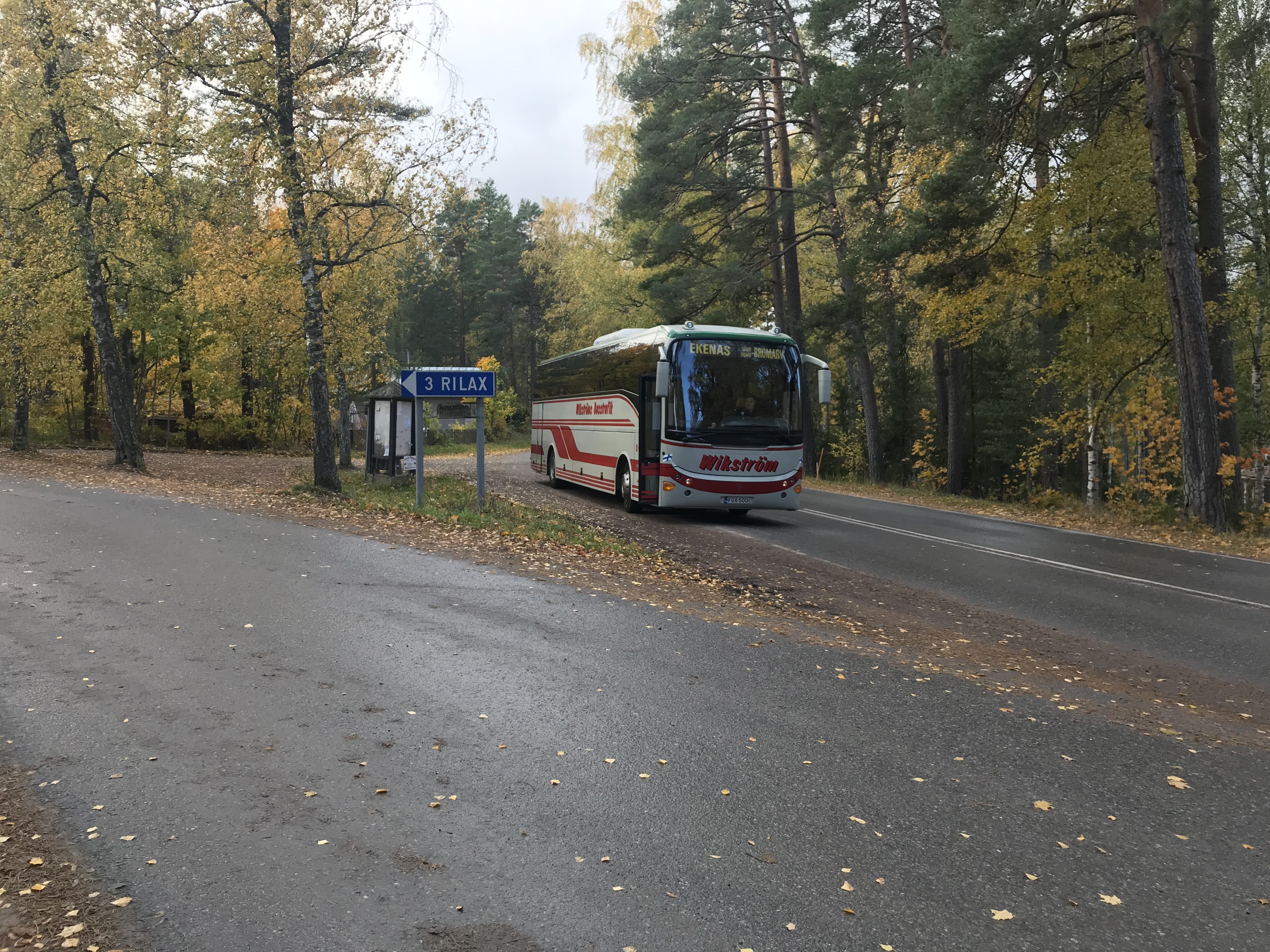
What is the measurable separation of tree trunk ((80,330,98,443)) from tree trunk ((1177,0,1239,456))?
36.9 m

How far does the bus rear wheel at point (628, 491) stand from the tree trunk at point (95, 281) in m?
11.9

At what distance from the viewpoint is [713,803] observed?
468 cm

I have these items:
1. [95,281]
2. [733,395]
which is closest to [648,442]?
[733,395]

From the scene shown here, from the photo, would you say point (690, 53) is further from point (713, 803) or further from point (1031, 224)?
point (713, 803)

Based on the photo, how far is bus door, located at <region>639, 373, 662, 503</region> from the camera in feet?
54.6

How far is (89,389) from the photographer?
121 feet

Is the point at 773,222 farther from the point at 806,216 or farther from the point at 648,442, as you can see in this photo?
the point at 648,442

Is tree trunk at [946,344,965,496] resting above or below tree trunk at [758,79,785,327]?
below

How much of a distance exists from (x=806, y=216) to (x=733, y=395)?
16.9 metres

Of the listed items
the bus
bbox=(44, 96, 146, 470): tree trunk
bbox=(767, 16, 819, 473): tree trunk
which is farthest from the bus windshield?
bbox=(44, 96, 146, 470): tree trunk

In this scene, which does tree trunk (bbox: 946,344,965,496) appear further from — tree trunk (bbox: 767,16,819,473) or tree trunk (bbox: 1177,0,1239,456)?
tree trunk (bbox: 1177,0,1239,456)

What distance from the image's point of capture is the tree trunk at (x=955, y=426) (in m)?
25.0

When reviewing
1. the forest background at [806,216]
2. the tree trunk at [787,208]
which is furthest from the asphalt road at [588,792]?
the tree trunk at [787,208]

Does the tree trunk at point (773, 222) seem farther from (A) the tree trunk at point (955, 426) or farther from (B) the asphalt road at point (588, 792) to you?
(B) the asphalt road at point (588, 792)
